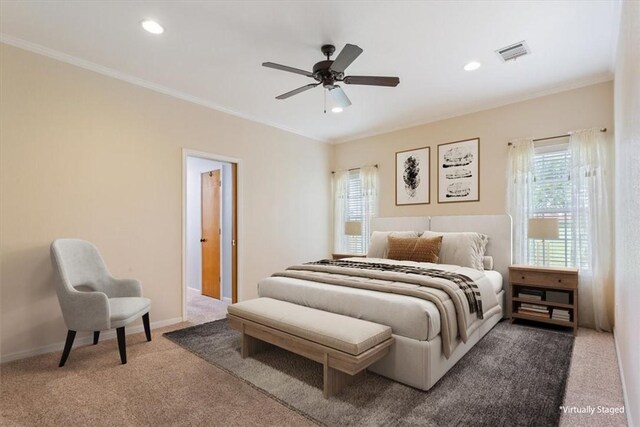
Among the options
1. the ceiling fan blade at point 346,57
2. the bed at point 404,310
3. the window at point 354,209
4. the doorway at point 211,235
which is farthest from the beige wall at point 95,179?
the ceiling fan blade at point 346,57

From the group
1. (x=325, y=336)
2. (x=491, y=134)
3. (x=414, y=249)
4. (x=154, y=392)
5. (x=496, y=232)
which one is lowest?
(x=154, y=392)

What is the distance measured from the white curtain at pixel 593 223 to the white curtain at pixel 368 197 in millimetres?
2738

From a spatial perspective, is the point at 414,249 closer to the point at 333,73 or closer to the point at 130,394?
the point at 333,73

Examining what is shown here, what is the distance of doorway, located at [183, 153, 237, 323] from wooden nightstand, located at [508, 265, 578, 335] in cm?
371

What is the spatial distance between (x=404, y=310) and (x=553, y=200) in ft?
9.31

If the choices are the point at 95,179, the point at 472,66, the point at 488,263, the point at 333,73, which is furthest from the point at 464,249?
the point at 95,179

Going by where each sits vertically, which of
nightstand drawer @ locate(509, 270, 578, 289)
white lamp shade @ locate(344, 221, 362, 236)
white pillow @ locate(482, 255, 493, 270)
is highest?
white lamp shade @ locate(344, 221, 362, 236)

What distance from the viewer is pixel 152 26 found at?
2637mm

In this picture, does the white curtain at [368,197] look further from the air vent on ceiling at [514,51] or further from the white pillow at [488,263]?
the air vent on ceiling at [514,51]

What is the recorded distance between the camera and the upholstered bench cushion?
2.07m

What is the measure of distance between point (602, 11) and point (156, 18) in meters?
3.52

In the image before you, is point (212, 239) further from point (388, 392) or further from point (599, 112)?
point (599, 112)

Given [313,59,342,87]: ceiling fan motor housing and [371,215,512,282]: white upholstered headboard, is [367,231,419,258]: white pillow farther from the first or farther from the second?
[313,59,342,87]: ceiling fan motor housing

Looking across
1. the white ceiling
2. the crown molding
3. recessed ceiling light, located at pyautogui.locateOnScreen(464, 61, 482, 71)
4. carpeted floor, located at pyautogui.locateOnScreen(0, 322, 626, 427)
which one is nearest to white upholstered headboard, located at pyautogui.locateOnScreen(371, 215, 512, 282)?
carpeted floor, located at pyautogui.locateOnScreen(0, 322, 626, 427)
